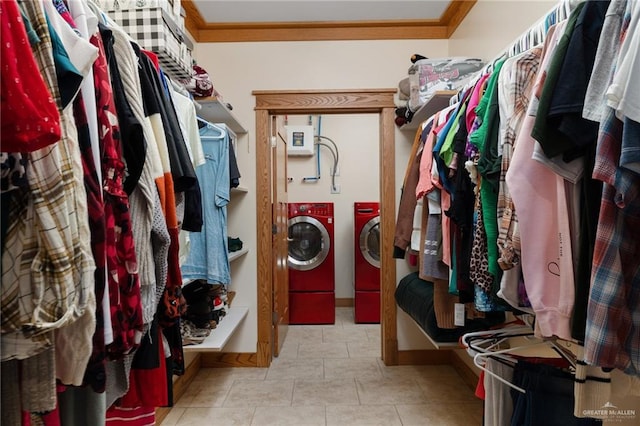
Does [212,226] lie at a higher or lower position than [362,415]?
higher

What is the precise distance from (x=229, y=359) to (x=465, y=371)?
165 cm

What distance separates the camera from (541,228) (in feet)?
2.80

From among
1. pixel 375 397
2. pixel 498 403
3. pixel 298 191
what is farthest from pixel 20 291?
pixel 298 191

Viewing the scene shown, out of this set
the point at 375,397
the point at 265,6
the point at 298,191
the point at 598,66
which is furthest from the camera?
the point at 298,191

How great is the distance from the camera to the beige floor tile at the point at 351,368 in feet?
8.09

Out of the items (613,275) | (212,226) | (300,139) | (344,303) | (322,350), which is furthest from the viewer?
(344,303)

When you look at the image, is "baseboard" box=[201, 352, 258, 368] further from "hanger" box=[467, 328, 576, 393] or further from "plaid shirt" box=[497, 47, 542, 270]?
"plaid shirt" box=[497, 47, 542, 270]

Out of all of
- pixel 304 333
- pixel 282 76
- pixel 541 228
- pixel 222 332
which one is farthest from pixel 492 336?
pixel 304 333

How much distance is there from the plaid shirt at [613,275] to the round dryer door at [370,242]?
3.05 meters

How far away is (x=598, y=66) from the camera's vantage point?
0.71 m

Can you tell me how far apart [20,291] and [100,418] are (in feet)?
A: 1.39

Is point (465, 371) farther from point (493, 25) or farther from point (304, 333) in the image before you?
point (493, 25)

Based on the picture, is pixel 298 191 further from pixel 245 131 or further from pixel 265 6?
pixel 265 6

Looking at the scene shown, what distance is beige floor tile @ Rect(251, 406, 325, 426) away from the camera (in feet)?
6.22
